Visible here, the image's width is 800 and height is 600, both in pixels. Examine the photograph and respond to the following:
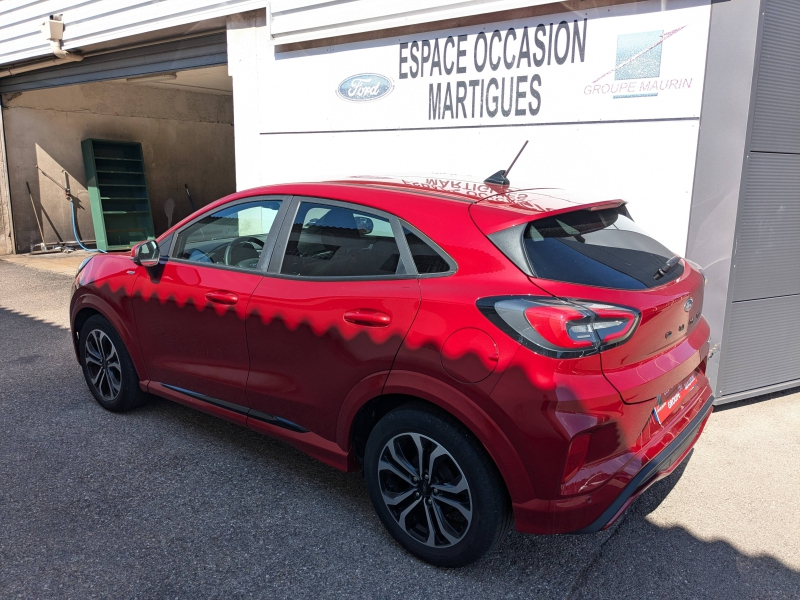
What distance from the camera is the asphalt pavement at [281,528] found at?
282 centimetres

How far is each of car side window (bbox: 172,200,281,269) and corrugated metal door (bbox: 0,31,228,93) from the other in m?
4.57

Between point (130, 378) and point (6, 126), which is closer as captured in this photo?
point (130, 378)

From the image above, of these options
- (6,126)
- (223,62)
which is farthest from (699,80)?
(6,126)

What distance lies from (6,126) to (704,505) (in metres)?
12.8

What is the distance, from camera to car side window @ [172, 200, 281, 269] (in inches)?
143

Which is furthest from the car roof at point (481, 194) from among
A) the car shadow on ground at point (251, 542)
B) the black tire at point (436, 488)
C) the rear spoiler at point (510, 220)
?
the car shadow on ground at point (251, 542)

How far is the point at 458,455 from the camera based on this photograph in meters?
2.69

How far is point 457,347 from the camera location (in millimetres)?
2650

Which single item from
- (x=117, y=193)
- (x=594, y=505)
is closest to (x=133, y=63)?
(x=117, y=193)

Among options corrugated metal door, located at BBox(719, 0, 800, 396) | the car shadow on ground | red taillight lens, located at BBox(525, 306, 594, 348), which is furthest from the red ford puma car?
corrugated metal door, located at BBox(719, 0, 800, 396)

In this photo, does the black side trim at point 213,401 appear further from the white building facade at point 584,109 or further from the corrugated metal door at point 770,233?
the corrugated metal door at point 770,233

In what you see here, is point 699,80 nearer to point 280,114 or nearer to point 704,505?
point 704,505

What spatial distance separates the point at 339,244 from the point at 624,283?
135 centimetres

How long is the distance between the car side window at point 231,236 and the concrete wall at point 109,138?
9960 mm
